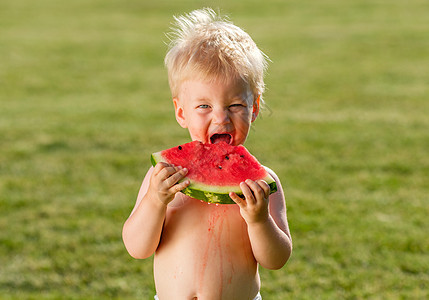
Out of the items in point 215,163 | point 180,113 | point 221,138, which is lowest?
point 215,163

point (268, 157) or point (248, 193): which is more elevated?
point (268, 157)

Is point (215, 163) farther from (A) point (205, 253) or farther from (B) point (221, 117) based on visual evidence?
(A) point (205, 253)

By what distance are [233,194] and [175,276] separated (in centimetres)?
46

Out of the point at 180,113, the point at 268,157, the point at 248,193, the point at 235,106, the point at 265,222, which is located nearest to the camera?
the point at 248,193

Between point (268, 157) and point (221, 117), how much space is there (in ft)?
16.4

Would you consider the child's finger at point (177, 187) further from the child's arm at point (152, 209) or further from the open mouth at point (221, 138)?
the open mouth at point (221, 138)

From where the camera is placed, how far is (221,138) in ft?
8.18

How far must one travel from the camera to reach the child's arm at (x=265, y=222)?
7.21 ft

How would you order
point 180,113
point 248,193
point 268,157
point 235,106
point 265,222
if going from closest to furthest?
1. point 248,193
2. point 265,222
3. point 235,106
4. point 180,113
5. point 268,157

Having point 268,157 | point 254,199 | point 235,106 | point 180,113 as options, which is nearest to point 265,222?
point 254,199

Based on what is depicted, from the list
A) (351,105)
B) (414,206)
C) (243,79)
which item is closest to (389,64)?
(351,105)

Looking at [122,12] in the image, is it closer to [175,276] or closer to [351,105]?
[351,105]

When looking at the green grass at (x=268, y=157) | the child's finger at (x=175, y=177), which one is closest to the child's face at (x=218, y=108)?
the child's finger at (x=175, y=177)

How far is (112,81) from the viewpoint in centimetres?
1178
